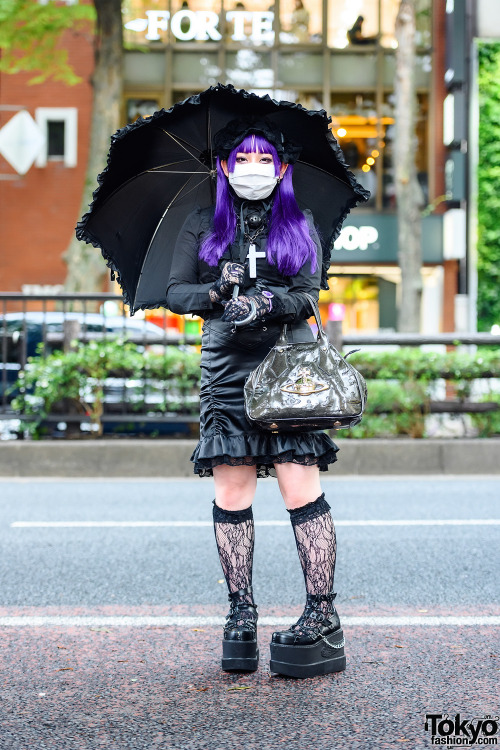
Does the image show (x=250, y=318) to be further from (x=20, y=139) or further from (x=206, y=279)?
(x=20, y=139)

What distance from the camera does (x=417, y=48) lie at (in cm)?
2517

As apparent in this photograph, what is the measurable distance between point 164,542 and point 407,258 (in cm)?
1623

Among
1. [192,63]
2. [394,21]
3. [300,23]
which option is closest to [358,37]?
[394,21]

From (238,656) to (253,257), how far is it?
134cm

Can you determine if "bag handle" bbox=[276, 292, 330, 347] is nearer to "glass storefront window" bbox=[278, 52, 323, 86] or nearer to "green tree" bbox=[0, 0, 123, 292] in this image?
"green tree" bbox=[0, 0, 123, 292]

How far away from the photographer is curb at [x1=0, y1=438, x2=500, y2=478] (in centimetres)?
983

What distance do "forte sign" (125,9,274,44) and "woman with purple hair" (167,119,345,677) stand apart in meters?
22.4


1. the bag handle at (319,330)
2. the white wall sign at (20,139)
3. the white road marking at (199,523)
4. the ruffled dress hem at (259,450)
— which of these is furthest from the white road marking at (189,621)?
the white wall sign at (20,139)

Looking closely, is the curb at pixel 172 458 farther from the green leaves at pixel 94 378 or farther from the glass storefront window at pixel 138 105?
the glass storefront window at pixel 138 105

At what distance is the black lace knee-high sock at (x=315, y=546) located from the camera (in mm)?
3586

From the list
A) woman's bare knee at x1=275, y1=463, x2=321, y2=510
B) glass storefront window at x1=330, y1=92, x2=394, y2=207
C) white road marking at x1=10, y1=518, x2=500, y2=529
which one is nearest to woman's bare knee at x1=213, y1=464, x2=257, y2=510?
woman's bare knee at x1=275, y1=463, x2=321, y2=510

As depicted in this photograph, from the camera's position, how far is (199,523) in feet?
22.7

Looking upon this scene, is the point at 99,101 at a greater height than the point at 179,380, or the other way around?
the point at 99,101

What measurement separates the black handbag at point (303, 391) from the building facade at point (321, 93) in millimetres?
21432
